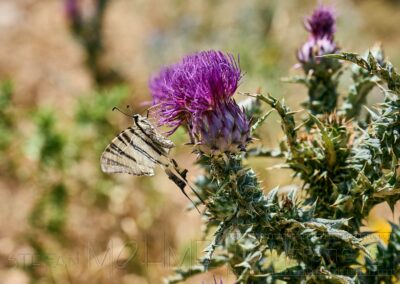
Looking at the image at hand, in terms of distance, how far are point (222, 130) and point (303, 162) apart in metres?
0.53

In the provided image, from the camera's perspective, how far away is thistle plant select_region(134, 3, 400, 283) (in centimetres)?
164

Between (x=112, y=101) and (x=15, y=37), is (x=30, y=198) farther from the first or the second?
(x=15, y=37)

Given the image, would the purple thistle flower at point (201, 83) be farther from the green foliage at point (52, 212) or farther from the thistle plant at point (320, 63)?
the green foliage at point (52, 212)

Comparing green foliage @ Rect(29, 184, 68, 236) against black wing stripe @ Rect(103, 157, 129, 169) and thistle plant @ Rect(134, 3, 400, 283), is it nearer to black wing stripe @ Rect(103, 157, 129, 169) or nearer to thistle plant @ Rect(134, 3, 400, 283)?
thistle plant @ Rect(134, 3, 400, 283)

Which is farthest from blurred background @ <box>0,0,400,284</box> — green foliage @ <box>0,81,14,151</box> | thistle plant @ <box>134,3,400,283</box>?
thistle plant @ <box>134,3,400,283</box>

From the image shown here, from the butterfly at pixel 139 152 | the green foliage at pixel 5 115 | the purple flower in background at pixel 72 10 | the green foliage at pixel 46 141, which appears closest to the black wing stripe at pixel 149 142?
the butterfly at pixel 139 152

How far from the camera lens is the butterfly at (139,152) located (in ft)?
5.94

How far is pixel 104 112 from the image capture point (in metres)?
4.25

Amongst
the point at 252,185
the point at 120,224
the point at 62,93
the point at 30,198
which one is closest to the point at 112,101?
the point at 120,224

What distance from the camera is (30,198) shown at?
5.61m

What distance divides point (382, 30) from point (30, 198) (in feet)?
23.1

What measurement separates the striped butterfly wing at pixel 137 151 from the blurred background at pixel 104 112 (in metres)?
0.41

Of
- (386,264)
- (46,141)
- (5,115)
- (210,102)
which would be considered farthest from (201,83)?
(5,115)

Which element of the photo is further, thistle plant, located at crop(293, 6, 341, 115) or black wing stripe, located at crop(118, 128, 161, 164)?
thistle plant, located at crop(293, 6, 341, 115)
